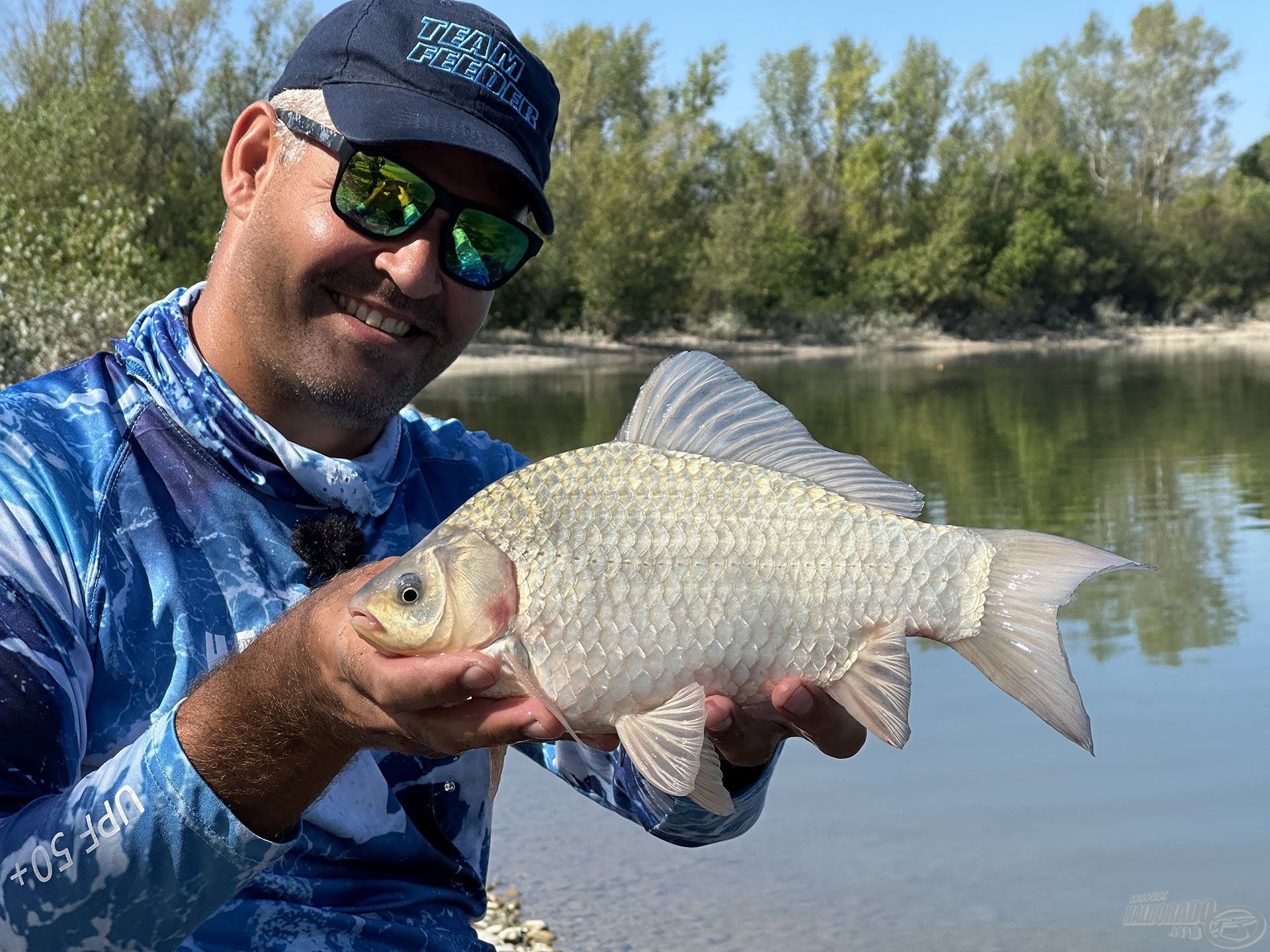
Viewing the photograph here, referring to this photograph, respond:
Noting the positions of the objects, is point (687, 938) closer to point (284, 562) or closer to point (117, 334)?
point (284, 562)

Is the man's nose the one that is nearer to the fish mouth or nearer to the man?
the man

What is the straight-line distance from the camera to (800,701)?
2.03 metres

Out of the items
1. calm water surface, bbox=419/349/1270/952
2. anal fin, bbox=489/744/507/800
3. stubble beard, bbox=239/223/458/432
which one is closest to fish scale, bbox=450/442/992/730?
anal fin, bbox=489/744/507/800

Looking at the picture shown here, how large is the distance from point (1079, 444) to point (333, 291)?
626 inches

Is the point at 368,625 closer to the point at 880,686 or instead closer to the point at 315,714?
the point at 315,714

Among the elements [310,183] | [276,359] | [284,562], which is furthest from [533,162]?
[284,562]

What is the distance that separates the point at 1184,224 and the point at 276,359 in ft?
209

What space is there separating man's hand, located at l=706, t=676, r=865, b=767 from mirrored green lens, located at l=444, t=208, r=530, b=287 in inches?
42.4

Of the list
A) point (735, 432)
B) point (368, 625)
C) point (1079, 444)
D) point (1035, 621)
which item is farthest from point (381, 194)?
point (1079, 444)

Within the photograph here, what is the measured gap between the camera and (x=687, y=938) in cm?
447

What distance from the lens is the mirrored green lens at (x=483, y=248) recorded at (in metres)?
2.68

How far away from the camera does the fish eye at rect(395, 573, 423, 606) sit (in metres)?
1.72

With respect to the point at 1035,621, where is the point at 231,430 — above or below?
above

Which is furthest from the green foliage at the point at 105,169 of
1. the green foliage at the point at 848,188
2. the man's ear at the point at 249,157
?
the man's ear at the point at 249,157
